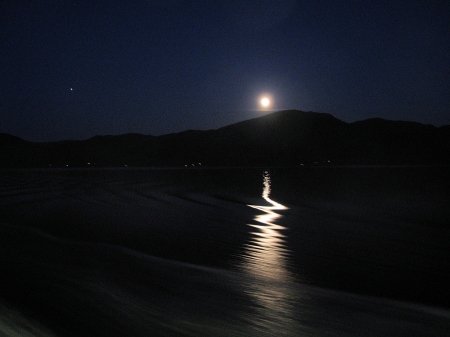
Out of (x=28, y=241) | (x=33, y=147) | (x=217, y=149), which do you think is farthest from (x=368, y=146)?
(x=28, y=241)

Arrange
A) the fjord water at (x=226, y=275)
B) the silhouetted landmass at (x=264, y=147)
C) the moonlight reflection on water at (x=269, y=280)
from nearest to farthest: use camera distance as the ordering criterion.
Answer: the fjord water at (x=226, y=275), the moonlight reflection on water at (x=269, y=280), the silhouetted landmass at (x=264, y=147)

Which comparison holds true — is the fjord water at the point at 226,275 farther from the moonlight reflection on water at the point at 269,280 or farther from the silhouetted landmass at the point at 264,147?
the silhouetted landmass at the point at 264,147

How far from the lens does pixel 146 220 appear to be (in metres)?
12.2

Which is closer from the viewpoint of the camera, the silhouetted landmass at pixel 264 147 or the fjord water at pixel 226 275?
the fjord water at pixel 226 275

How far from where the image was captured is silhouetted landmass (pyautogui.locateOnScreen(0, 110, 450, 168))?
15288 centimetres

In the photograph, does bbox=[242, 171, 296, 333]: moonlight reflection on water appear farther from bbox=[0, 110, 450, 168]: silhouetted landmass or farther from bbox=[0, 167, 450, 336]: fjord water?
bbox=[0, 110, 450, 168]: silhouetted landmass

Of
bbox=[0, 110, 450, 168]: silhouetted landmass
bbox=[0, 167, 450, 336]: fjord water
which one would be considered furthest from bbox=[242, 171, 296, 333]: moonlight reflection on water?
bbox=[0, 110, 450, 168]: silhouetted landmass

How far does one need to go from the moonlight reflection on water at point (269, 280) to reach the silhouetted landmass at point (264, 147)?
13476 centimetres

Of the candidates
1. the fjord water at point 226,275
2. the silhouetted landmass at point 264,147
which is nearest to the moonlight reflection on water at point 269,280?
the fjord water at point 226,275

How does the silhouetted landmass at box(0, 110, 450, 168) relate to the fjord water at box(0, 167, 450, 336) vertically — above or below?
above

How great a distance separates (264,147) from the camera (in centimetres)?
17325

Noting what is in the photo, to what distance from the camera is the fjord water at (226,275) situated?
4.29 m

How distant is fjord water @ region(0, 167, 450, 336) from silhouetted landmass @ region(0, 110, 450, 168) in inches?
5238

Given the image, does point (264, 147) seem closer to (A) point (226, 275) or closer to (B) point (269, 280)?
(A) point (226, 275)
